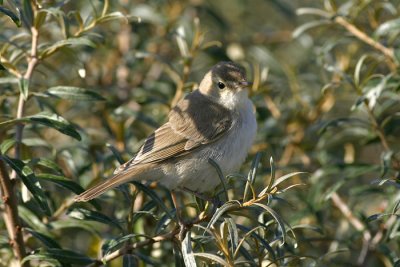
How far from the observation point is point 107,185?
11.4 ft

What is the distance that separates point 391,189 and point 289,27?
3.03 meters

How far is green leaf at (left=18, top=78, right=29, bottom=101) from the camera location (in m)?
3.16

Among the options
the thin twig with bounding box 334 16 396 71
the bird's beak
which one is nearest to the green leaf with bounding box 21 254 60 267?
the bird's beak

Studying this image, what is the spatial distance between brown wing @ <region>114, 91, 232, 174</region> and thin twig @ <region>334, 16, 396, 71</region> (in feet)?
3.18

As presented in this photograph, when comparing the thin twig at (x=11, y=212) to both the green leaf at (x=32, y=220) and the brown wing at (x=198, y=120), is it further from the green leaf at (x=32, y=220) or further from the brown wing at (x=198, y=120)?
the brown wing at (x=198, y=120)

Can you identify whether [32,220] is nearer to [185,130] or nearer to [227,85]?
[185,130]

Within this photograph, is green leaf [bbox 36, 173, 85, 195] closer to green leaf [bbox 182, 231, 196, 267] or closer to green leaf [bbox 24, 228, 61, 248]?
green leaf [bbox 24, 228, 61, 248]

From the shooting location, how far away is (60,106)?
5020mm

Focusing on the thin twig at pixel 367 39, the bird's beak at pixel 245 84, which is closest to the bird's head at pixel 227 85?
the bird's beak at pixel 245 84

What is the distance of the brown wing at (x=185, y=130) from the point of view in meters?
4.04

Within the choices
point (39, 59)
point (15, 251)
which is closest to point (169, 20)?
point (39, 59)

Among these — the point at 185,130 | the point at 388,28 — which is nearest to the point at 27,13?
the point at 185,130

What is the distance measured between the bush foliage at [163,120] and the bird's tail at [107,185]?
0.05m

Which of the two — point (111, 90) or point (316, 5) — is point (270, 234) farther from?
point (316, 5)
